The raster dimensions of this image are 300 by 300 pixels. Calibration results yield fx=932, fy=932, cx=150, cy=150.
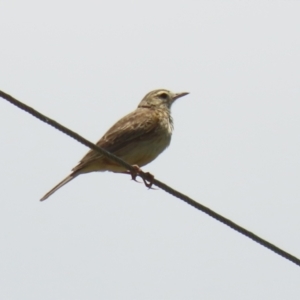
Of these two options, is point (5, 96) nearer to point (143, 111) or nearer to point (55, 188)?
point (55, 188)

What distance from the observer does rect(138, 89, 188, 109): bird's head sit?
1530 centimetres

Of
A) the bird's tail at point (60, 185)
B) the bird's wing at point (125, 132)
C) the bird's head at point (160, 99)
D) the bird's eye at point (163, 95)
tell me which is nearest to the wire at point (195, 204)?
the bird's tail at point (60, 185)

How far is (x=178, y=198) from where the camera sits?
8.98 metres

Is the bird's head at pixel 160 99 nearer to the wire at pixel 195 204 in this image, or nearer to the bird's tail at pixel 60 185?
the bird's tail at pixel 60 185

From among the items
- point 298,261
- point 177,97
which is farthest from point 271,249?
point 177,97

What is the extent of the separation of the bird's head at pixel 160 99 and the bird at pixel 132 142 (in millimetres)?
665

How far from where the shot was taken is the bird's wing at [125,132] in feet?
43.4

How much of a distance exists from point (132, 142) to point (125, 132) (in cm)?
37

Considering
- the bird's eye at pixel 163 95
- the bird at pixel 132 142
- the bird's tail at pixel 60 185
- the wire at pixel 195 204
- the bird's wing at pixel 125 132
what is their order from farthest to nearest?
the bird's eye at pixel 163 95 < the bird's wing at pixel 125 132 < the bird at pixel 132 142 < the bird's tail at pixel 60 185 < the wire at pixel 195 204

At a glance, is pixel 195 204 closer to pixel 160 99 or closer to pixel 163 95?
pixel 160 99

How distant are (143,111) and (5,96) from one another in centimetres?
729

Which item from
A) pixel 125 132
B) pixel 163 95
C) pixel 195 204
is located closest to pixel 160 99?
pixel 163 95

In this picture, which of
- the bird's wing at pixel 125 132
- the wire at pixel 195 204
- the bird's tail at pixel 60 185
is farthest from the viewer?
the bird's wing at pixel 125 132

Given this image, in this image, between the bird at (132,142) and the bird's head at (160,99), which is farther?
the bird's head at (160,99)
